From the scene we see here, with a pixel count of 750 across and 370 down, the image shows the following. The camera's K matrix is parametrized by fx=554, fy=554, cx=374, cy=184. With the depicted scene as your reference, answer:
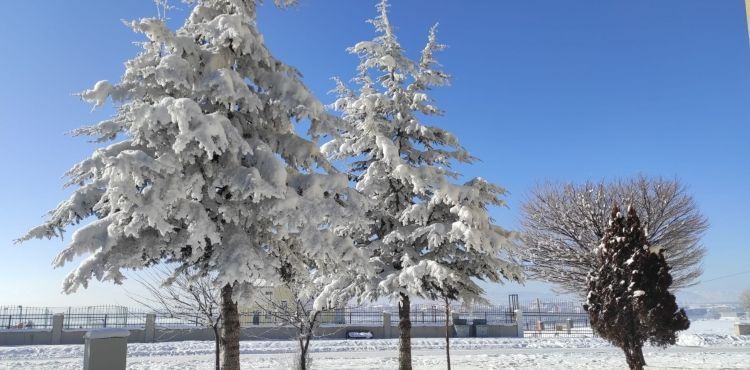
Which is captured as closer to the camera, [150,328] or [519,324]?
→ [150,328]

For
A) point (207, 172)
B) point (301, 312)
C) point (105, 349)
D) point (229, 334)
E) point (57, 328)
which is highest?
point (207, 172)

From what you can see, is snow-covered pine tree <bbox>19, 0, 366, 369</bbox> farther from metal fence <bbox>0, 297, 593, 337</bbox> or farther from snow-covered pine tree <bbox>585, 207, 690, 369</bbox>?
metal fence <bbox>0, 297, 593, 337</bbox>

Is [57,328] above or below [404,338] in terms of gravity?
below

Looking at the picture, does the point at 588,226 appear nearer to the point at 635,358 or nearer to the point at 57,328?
the point at 635,358

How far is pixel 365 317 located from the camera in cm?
3584

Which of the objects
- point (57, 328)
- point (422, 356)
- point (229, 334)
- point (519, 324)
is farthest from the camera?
point (519, 324)

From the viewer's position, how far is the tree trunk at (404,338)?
14.1 meters

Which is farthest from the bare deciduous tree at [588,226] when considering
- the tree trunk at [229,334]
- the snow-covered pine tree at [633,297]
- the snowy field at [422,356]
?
the tree trunk at [229,334]

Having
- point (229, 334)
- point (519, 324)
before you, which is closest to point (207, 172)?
point (229, 334)

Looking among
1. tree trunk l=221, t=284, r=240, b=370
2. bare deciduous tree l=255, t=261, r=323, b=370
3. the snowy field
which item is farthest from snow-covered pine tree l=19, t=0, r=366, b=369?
the snowy field

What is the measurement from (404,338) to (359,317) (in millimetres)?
22113

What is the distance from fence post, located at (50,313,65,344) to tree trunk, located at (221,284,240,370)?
22909 millimetres

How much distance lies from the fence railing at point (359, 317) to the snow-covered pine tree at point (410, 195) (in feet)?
34.2

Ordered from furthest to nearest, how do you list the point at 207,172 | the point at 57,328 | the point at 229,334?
the point at 57,328 < the point at 229,334 < the point at 207,172
